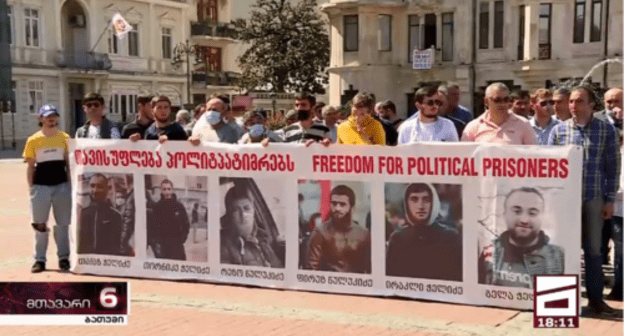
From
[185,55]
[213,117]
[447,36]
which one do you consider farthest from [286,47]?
[213,117]

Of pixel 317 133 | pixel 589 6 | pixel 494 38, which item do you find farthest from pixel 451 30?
pixel 317 133

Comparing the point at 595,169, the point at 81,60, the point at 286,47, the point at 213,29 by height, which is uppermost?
the point at 213,29

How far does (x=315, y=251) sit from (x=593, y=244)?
2.54m

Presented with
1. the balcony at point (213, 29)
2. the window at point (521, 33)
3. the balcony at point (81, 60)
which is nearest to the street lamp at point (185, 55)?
the balcony at point (213, 29)

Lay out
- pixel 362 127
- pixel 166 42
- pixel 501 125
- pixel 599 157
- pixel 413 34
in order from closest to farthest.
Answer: pixel 599 157 → pixel 501 125 → pixel 362 127 → pixel 413 34 → pixel 166 42

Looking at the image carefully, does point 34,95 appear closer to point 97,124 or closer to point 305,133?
point 97,124

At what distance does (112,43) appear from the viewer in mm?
51375

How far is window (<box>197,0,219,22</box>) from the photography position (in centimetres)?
5841

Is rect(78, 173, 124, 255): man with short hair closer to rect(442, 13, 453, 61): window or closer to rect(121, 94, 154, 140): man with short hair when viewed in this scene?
rect(121, 94, 154, 140): man with short hair

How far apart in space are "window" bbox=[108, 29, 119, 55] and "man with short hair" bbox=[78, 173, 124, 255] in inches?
1729

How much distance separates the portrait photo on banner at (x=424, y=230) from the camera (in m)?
7.36

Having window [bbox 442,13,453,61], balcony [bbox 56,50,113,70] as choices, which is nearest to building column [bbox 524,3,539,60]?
window [bbox 442,13,453,61]

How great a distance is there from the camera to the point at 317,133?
8.91 metres

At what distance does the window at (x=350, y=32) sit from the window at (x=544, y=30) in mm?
9235
